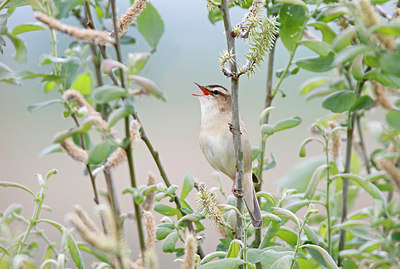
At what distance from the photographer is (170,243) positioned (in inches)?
29.6

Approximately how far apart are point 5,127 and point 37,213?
3.59 meters

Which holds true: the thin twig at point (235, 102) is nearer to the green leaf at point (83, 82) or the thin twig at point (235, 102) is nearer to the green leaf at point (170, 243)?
the green leaf at point (170, 243)

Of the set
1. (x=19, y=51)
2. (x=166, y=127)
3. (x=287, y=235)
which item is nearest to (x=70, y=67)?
(x=19, y=51)

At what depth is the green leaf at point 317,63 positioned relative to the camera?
97 centimetres

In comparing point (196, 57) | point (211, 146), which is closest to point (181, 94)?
point (196, 57)

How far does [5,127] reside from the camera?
406 centimetres

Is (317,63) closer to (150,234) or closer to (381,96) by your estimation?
(381,96)

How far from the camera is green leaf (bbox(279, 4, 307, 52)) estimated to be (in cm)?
100

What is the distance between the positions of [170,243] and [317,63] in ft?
1.51

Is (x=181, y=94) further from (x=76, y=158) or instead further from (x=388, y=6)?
(x=76, y=158)

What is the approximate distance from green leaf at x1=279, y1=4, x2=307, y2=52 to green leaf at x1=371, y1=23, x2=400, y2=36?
18.1 inches

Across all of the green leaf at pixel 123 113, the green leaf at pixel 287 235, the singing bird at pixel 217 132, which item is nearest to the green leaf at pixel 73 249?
the green leaf at pixel 123 113

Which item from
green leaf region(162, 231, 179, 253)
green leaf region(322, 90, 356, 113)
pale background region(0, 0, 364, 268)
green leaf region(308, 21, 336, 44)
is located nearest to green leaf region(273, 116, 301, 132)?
green leaf region(322, 90, 356, 113)

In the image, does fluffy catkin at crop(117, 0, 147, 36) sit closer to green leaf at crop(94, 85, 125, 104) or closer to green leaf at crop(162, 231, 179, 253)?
green leaf at crop(94, 85, 125, 104)
